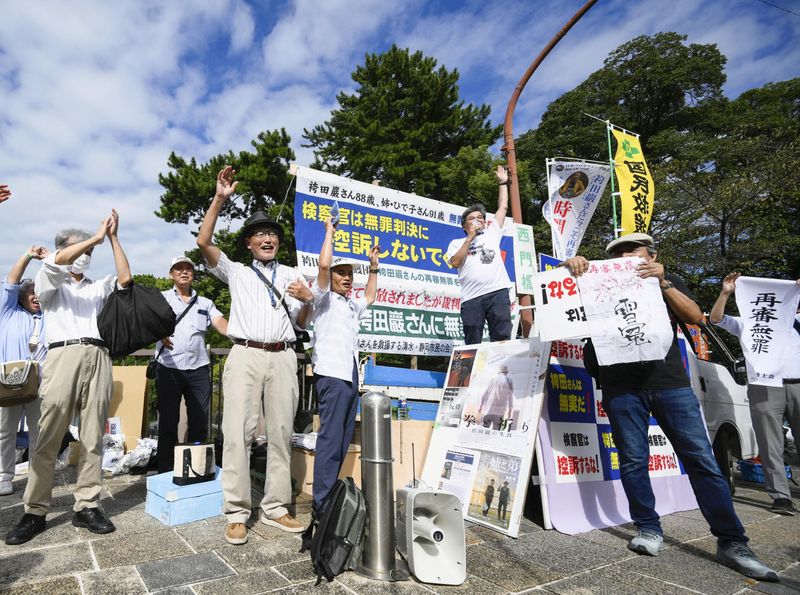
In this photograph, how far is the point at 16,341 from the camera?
14.7ft

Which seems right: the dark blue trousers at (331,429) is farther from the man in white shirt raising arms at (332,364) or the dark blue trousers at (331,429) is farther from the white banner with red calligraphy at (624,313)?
the white banner with red calligraphy at (624,313)

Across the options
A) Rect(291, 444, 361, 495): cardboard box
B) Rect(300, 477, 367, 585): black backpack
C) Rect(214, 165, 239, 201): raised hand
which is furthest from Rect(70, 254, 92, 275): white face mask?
Rect(300, 477, 367, 585): black backpack

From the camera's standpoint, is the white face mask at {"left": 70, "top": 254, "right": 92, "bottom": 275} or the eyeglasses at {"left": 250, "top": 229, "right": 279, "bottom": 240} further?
the eyeglasses at {"left": 250, "top": 229, "right": 279, "bottom": 240}

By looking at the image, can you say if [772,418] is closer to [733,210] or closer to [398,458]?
[398,458]

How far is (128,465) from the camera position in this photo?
16.4 feet

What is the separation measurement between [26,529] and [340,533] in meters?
2.15

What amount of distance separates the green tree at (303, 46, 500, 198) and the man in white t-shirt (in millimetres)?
13754

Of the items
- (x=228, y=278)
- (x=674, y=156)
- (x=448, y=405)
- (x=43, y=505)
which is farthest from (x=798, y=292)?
(x=674, y=156)

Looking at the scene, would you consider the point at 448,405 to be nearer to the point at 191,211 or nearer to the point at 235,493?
the point at 235,493

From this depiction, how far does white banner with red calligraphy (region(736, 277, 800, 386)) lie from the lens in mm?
4465

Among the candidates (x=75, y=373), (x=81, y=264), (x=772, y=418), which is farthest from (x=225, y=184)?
(x=772, y=418)

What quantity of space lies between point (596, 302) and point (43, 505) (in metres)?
4.10

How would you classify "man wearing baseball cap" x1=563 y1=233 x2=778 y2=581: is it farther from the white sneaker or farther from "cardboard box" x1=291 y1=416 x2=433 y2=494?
"cardboard box" x1=291 y1=416 x2=433 y2=494

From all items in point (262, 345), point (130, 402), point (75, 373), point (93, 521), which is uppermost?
point (262, 345)
